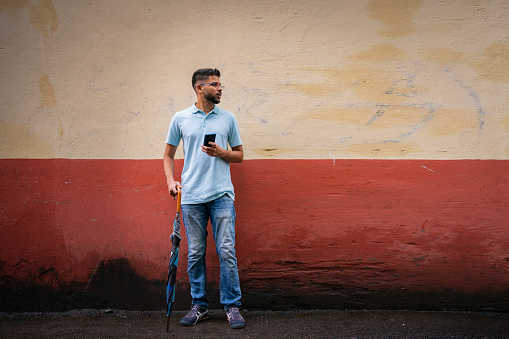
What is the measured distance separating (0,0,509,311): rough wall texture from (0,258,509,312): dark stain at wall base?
13mm

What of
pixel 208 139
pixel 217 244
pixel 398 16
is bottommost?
pixel 217 244

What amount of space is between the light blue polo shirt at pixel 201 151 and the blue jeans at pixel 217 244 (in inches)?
3.6

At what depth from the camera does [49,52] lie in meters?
3.87

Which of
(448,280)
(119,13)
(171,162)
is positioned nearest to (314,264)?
(448,280)

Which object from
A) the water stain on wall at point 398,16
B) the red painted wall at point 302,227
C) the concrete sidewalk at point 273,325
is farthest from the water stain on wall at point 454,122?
the concrete sidewalk at point 273,325

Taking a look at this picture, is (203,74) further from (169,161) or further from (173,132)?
(169,161)

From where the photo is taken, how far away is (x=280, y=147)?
12.5 feet

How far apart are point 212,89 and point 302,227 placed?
55.4 inches

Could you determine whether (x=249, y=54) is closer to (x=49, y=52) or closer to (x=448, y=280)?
(x=49, y=52)

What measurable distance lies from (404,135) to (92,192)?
2.78m

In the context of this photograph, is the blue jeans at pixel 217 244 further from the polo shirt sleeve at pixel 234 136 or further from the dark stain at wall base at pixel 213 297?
the polo shirt sleeve at pixel 234 136

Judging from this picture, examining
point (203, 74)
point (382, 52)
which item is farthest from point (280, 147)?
point (382, 52)

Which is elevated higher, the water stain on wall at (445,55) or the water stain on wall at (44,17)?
the water stain on wall at (44,17)

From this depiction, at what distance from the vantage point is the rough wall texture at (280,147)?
3771 millimetres
